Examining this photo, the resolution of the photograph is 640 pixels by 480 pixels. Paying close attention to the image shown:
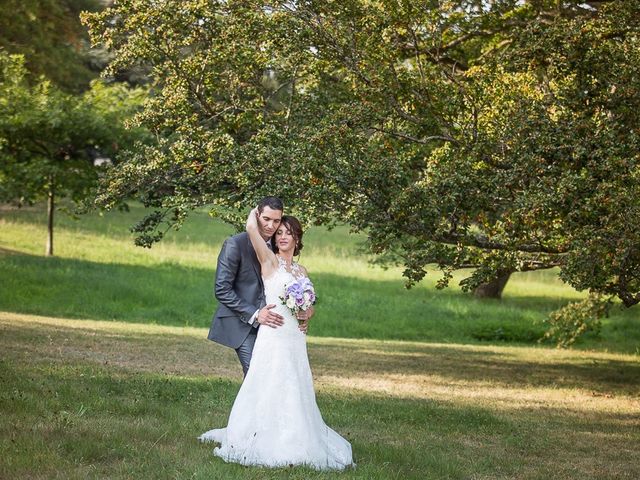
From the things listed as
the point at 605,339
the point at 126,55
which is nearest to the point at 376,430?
the point at 126,55

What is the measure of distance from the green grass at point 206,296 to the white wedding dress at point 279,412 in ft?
52.7

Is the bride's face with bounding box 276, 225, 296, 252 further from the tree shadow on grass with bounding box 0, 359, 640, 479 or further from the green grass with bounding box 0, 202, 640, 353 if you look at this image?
the green grass with bounding box 0, 202, 640, 353

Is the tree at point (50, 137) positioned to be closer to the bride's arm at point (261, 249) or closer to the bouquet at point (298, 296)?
the bride's arm at point (261, 249)

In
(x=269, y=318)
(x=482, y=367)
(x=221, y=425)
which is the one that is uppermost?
(x=269, y=318)

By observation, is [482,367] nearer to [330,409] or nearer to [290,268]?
[330,409]

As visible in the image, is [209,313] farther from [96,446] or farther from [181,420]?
[96,446]

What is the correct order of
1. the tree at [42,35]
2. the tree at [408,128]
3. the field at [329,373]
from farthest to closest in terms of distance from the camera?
the tree at [42,35] < the tree at [408,128] < the field at [329,373]

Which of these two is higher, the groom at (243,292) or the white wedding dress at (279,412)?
the groom at (243,292)

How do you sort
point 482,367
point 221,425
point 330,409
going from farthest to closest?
point 482,367
point 330,409
point 221,425

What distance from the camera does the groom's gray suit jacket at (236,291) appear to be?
845 cm

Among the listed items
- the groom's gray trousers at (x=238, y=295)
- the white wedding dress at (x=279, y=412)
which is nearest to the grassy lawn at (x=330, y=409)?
the white wedding dress at (x=279, y=412)

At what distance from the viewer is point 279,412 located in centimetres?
809

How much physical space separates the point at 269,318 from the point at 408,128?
291 inches

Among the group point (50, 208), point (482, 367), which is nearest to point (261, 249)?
point (482, 367)
